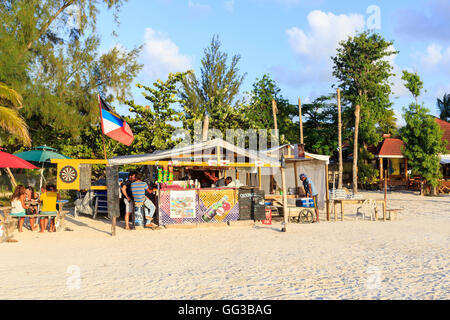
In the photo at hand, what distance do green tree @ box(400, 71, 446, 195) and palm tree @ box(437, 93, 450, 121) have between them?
33.2m

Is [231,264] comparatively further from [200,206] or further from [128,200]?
[128,200]

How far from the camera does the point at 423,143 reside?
2395 cm

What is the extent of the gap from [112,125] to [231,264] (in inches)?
273

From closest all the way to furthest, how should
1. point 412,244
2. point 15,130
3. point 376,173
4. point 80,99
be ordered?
1. point 412,244
2. point 15,130
3. point 80,99
4. point 376,173

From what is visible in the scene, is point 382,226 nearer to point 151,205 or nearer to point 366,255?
point 366,255

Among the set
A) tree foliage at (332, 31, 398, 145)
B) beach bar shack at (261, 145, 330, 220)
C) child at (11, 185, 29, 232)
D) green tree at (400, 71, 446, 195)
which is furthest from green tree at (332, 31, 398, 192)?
child at (11, 185, 29, 232)

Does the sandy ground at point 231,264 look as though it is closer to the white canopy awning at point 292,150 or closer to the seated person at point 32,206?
the seated person at point 32,206

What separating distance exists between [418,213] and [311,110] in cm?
1716

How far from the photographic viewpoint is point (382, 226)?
12.1 metres

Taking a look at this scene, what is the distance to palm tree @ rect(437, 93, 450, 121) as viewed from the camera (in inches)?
2103

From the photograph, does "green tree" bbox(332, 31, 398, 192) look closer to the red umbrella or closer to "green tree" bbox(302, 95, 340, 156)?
"green tree" bbox(302, 95, 340, 156)

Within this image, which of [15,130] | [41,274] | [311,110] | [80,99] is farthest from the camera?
[311,110]

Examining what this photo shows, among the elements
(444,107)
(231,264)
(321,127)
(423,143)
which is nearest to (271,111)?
(321,127)
